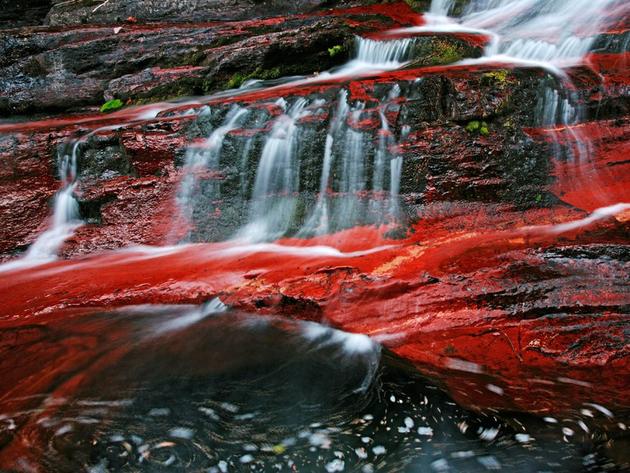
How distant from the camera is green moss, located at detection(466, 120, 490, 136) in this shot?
6.08 metres

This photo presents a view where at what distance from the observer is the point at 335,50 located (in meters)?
9.25

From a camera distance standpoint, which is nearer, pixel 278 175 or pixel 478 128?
pixel 478 128

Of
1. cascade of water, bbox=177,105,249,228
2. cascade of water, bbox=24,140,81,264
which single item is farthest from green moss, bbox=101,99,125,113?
cascade of water, bbox=177,105,249,228

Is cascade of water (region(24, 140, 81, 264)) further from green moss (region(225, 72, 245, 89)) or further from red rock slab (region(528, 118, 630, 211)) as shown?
red rock slab (region(528, 118, 630, 211))

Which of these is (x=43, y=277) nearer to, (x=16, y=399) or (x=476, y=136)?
(x=16, y=399)

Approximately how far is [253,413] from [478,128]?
4779 mm

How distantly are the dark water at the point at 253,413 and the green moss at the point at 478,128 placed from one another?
3.59 meters

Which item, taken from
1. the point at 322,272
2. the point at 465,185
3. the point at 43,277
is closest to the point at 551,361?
the point at 322,272

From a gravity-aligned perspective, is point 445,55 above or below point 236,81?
above

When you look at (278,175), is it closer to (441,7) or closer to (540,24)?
(540,24)

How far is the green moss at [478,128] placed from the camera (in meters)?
6.08

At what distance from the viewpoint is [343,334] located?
422 cm

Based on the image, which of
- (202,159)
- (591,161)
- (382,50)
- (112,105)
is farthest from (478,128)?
(112,105)

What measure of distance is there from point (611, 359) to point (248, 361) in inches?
115
